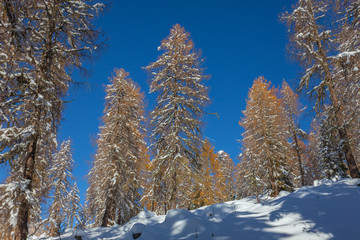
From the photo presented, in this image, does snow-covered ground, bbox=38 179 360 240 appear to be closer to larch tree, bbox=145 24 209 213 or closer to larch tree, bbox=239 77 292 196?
larch tree, bbox=145 24 209 213

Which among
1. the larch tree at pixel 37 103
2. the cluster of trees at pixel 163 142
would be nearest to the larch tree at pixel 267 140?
the cluster of trees at pixel 163 142

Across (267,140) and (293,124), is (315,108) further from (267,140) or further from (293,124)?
(293,124)

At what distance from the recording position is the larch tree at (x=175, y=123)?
11.7 metres

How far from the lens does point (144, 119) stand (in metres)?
15.9

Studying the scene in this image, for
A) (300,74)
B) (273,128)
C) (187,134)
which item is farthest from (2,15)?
(273,128)

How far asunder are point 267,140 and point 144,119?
399 inches

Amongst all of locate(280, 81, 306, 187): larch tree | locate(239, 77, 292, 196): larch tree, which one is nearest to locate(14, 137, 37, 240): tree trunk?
locate(239, 77, 292, 196): larch tree

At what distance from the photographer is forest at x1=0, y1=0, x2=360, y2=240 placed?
5262 millimetres

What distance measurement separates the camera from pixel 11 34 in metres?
3.21

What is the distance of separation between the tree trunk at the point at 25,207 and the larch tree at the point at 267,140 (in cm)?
1598

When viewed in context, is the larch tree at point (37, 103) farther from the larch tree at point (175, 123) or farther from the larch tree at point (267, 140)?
the larch tree at point (267, 140)

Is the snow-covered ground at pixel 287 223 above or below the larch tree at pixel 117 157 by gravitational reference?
below

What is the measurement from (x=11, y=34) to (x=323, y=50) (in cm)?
1378

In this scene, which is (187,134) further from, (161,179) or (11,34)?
(11,34)
